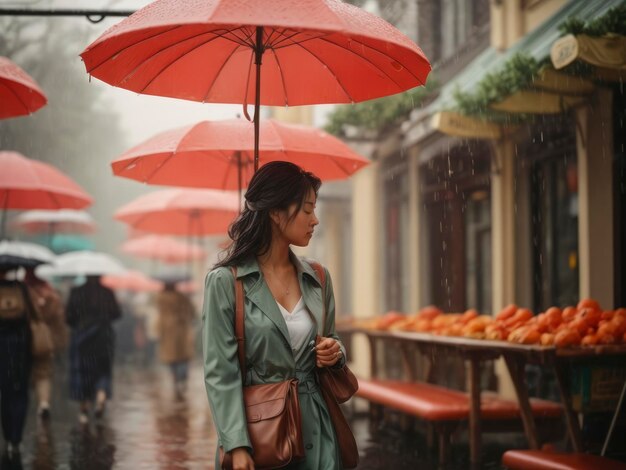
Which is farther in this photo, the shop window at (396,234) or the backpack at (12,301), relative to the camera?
the shop window at (396,234)

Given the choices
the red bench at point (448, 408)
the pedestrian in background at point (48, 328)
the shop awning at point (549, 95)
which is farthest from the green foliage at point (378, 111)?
the red bench at point (448, 408)

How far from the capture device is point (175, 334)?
1678 centimetres

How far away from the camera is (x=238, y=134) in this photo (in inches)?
312

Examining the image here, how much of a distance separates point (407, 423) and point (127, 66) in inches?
250

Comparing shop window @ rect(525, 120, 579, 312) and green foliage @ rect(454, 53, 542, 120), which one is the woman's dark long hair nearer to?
green foliage @ rect(454, 53, 542, 120)

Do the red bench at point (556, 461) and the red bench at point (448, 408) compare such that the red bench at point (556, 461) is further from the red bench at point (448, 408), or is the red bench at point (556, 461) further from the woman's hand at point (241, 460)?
the woman's hand at point (241, 460)

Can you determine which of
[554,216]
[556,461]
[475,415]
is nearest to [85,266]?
[554,216]

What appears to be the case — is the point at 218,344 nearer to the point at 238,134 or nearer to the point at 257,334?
the point at 257,334

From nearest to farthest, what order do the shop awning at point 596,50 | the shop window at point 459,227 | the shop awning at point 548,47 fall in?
the shop awning at point 596,50
the shop awning at point 548,47
the shop window at point 459,227

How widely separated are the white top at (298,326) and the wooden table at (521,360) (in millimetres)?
3589

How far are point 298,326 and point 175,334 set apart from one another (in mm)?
12919

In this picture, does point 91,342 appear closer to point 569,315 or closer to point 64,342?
point 64,342

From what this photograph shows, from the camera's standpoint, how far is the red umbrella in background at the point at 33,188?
36.3 ft

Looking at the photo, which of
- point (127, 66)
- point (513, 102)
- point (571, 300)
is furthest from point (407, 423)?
point (127, 66)
